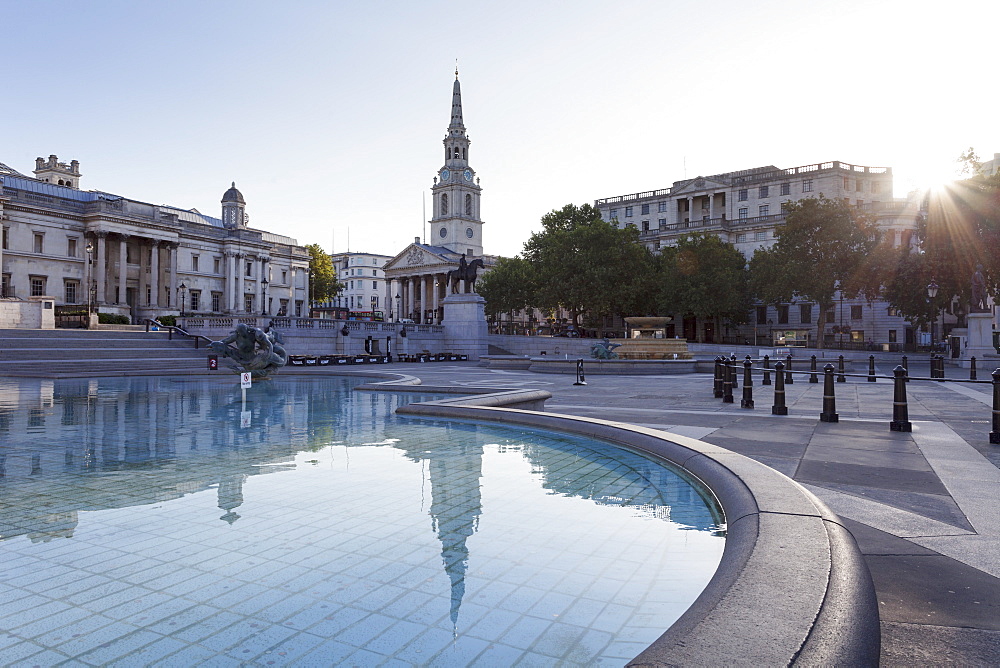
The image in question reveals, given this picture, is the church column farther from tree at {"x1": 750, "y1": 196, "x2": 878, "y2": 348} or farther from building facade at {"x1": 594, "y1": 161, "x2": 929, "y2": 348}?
tree at {"x1": 750, "y1": 196, "x2": 878, "y2": 348}

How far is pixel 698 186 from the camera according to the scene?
77.4m

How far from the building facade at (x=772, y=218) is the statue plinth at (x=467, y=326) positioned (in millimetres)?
23045

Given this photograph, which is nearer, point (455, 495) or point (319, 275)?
point (455, 495)

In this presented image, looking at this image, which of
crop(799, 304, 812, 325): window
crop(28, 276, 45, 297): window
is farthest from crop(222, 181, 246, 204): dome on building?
crop(799, 304, 812, 325): window

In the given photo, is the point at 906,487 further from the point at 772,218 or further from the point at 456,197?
the point at 456,197

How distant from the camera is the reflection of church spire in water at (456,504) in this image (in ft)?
13.2

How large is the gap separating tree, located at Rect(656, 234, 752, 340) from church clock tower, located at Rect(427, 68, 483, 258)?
211 feet

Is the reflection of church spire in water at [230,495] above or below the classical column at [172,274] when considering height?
below

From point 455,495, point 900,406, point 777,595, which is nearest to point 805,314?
point 900,406

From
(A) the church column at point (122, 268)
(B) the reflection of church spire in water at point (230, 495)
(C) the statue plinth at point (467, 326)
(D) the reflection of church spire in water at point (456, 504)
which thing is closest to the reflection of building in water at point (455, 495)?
(D) the reflection of church spire in water at point (456, 504)

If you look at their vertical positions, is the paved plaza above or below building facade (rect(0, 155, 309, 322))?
below

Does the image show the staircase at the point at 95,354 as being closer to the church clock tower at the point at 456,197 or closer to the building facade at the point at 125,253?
the building facade at the point at 125,253

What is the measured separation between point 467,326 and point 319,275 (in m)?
58.8

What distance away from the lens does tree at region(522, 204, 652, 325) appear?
197ft
